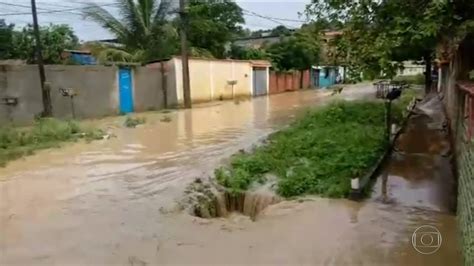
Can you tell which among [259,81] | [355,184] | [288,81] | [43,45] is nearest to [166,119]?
[43,45]

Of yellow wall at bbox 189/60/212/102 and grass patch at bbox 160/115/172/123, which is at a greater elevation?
yellow wall at bbox 189/60/212/102

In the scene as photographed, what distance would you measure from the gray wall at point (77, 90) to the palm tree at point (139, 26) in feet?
5.41

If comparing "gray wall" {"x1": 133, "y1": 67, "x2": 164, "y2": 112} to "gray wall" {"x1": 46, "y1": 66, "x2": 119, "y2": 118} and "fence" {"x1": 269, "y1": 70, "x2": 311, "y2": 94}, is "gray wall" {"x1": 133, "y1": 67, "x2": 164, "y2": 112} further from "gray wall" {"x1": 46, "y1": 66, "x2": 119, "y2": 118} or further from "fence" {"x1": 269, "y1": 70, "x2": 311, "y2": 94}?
"fence" {"x1": 269, "y1": 70, "x2": 311, "y2": 94}

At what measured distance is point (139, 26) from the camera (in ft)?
72.8

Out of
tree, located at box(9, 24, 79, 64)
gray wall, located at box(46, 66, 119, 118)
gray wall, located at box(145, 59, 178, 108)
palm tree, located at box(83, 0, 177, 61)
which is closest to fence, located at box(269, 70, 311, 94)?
palm tree, located at box(83, 0, 177, 61)

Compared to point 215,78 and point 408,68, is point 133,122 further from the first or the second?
point 215,78

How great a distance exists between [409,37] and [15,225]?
5314 mm

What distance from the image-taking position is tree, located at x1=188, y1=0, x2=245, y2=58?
26922 millimetres

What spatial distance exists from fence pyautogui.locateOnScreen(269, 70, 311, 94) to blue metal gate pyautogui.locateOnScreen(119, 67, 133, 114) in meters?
15.7

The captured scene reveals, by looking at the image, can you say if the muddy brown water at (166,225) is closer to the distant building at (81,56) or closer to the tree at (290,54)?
the distant building at (81,56)

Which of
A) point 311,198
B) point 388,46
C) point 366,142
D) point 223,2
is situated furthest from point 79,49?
point 388,46

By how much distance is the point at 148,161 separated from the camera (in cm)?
998

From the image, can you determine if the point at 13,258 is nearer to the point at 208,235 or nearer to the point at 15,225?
the point at 15,225

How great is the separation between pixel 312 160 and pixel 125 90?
41.8ft
